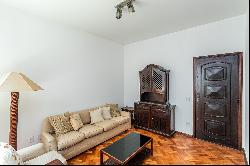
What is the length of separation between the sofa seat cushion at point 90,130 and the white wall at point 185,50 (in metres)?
1.44

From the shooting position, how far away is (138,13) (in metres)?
2.19

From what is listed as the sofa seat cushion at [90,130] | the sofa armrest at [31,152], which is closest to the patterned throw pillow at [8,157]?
the sofa armrest at [31,152]

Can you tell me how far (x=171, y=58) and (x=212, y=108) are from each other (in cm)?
119

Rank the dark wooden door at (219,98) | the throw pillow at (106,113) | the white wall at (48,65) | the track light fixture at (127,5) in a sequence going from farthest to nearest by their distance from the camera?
the throw pillow at (106,113), the dark wooden door at (219,98), the white wall at (48,65), the track light fixture at (127,5)

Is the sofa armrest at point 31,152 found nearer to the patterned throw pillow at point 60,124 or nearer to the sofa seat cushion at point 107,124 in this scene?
the patterned throw pillow at point 60,124

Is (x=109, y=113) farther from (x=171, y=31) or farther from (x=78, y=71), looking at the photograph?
(x=171, y=31)

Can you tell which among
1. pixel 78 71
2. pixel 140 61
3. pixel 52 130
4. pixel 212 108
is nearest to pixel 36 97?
pixel 52 130

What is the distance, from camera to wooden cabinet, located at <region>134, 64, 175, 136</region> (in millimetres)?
2742

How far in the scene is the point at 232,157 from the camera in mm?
1116

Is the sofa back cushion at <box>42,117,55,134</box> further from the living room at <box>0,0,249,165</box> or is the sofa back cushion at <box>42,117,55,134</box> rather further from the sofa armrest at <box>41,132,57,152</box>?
the sofa armrest at <box>41,132,57,152</box>

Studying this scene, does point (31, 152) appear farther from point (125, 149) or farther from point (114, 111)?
point (114, 111)

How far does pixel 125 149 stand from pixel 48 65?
1776 millimetres

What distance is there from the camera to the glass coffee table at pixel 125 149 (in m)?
1.19

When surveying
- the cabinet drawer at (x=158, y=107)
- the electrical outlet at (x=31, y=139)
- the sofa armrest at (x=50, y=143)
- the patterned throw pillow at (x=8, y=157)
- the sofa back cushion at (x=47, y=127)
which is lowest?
the electrical outlet at (x=31, y=139)
